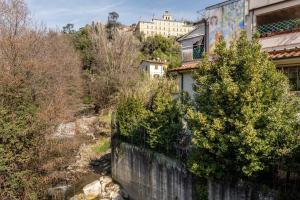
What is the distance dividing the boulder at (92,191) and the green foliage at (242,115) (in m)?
11.0

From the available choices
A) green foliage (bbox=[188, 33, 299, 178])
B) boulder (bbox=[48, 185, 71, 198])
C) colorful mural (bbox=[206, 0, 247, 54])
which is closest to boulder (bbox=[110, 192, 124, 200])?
boulder (bbox=[48, 185, 71, 198])

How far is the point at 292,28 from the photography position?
1520 cm

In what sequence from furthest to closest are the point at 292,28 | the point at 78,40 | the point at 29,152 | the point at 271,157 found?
the point at 78,40 < the point at 29,152 < the point at 292,28 < the point at 271,157

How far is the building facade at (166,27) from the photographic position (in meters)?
110

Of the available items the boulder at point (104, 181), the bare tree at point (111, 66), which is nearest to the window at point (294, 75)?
the boulder at point (104, 181)

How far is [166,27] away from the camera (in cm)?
11775

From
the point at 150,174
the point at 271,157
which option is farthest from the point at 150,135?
the point at 271,157

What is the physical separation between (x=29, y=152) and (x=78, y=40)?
47.5 meters

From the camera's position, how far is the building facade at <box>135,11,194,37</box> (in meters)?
110

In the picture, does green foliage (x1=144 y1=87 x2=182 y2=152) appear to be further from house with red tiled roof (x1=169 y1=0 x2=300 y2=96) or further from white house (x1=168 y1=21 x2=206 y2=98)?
white house (x1=168 y1=21 x2=206 y2=98)

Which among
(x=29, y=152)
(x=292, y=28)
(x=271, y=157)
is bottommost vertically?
(x=29, y=152)

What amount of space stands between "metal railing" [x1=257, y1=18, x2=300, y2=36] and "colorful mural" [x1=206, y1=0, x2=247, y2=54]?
1.30m

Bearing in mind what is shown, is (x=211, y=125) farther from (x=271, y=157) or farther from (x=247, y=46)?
(x=247, y=46)

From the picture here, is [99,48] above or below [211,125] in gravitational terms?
above
